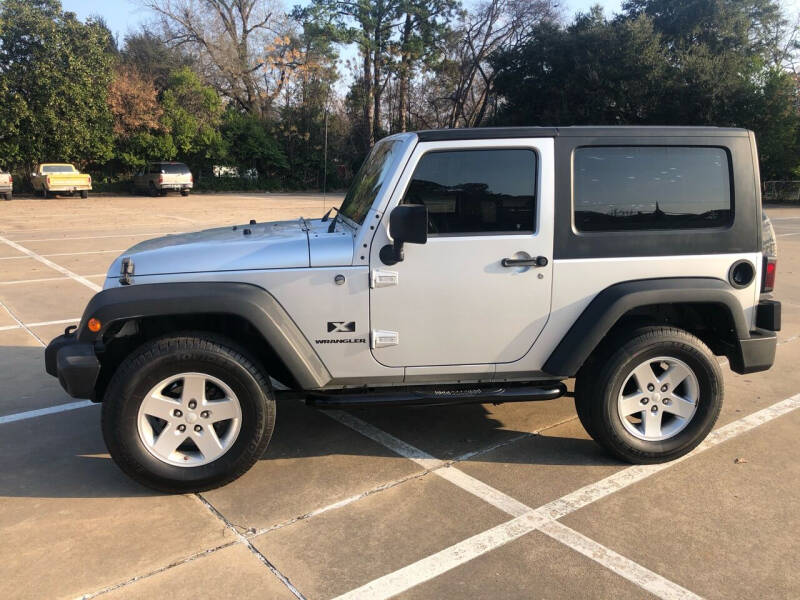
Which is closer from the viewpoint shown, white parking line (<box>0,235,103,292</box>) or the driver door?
the driver door

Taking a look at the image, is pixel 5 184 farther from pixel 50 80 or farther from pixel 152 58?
pixel 152 58

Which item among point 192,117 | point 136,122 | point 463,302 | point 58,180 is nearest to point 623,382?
point 463,302

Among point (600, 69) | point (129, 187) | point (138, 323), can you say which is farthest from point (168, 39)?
point (138, 323)

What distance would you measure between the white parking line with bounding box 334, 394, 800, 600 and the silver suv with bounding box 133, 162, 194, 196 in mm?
29925

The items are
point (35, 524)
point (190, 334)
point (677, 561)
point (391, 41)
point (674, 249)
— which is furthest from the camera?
point (391, 41)

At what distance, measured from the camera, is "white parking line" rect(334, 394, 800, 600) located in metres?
2.73

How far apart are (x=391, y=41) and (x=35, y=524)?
42.1m

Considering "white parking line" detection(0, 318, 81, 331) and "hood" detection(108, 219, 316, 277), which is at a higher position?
"hood" detection(108, 219, 316, 277)

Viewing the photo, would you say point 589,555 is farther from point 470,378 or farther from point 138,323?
point 138,323

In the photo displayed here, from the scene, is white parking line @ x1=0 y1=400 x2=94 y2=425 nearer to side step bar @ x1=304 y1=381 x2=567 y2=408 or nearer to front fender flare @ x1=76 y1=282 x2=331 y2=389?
front fender flare @ x1=76 y1=282 x2=331 y2=389

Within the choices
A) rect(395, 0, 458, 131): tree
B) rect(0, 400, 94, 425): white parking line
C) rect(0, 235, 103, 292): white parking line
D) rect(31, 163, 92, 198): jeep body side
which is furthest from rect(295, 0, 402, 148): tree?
rect(0, 400, 94, 425): white parking line

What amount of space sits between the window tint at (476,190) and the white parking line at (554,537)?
1475 mm

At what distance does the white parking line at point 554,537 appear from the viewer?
2.73 m

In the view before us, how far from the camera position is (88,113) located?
31.0 meters
